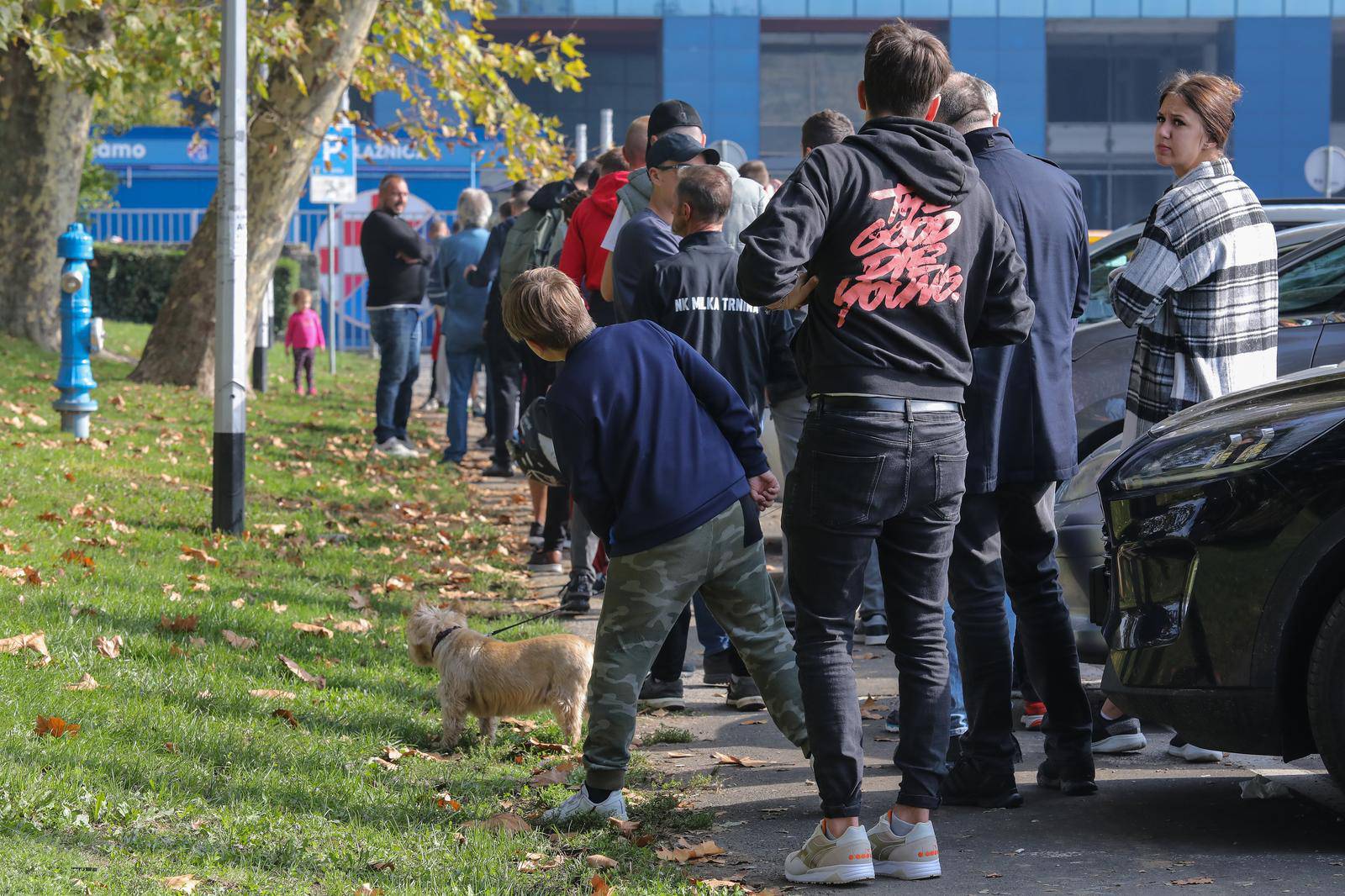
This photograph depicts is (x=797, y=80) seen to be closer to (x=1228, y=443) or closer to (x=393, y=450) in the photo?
(x=393, y=450)

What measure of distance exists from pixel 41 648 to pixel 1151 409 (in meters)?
3.97

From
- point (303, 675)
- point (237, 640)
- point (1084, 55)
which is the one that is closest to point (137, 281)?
point (237, 640)

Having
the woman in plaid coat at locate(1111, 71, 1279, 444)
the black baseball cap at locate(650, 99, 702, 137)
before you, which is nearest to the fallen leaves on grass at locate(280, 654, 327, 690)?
the black baseball cap at locate(650, 99, 702, 137)

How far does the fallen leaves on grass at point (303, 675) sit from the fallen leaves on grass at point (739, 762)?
5.22ft

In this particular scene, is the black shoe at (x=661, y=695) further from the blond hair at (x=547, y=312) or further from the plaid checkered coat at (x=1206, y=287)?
the plaid checkered coat at (x=1206, y=287)

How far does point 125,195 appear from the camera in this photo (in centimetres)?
4400

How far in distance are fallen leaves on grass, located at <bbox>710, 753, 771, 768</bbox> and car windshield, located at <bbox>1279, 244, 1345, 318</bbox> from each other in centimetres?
378

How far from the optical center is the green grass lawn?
4016 mm

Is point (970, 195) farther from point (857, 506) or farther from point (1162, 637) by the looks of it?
point (1162, 637)

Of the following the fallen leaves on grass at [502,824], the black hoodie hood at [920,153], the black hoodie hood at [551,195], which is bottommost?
the fallen leaves on grass at [502,824]

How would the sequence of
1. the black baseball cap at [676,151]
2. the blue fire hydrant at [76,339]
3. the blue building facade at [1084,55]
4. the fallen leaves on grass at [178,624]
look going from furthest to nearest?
1. the blue building facade at [1084,55]
2. the blue fire hydrant at [76,339]
3. the fallen leaves on grass at [178,624]
4. the black baseball cap at [676,151]

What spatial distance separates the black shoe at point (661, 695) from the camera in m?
6.00

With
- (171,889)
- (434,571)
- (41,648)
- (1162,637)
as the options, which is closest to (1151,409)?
(1162,637)

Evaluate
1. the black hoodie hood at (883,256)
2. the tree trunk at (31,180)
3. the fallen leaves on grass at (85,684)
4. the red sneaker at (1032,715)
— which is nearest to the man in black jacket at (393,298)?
the tree trunk at (31,180)
